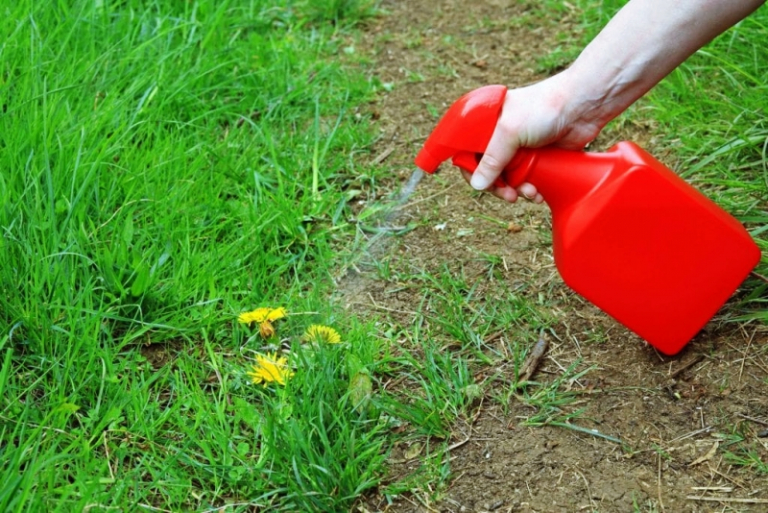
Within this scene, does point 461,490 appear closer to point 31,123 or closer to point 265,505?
point 265,505

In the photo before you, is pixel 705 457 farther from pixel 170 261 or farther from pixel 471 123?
pixel 170 261

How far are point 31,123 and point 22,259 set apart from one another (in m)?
0.42

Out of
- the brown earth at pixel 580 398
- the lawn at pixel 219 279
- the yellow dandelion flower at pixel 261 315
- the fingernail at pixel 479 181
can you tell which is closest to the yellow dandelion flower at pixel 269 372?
the lawn at pixel 219 279

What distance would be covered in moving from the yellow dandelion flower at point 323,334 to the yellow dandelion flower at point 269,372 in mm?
76

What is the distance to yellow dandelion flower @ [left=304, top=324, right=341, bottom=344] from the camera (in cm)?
181

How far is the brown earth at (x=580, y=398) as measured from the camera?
1566 millimetres

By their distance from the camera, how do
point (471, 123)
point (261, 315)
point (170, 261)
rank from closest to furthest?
1. point (471, 123)
2. point (261, 315)
3. point (170, 261)

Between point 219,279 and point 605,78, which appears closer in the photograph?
point 605,78

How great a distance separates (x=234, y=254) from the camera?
2.08m

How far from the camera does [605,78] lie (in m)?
1.64

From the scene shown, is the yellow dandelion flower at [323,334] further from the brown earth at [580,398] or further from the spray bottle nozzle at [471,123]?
the spray bottle nozzle at [471,123]

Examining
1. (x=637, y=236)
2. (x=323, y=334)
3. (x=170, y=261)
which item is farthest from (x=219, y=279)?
(x=637, y=236)

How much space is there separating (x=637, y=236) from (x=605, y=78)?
31 centimetres

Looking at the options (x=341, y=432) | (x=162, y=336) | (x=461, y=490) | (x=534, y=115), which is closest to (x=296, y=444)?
(x=341, y=432)
